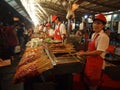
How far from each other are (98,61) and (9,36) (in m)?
8.24

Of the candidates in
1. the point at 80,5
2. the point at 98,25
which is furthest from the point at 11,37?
the point at 98,25

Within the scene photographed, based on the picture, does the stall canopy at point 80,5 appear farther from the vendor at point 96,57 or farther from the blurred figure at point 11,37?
the vendor at point 96,57

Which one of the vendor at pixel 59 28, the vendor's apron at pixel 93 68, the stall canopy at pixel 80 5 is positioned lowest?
the vendor's apron at pixel 93 68

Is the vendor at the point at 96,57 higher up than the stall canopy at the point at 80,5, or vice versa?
the stall canopy at the point at 80,5

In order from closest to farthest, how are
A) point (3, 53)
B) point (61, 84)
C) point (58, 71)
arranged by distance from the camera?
point (58, 71)
point (61, 84)
point (3, 53)

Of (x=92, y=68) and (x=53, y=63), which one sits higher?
(x=53, y=63)

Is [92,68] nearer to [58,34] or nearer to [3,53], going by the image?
[58,34]

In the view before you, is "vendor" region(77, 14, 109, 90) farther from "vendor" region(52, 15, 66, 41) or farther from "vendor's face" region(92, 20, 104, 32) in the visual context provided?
"vendor" region(52, 15, 66, 41)

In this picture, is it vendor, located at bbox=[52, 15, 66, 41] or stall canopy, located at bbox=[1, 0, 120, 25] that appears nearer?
vendor, located at bbox=[52, 15, 66, 41]

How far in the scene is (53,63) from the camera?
3406mm

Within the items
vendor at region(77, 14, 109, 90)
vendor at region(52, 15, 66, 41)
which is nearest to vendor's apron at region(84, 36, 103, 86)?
vendor at region(77, 14, 109, 90)

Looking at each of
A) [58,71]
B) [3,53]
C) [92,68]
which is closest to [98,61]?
[92,68]

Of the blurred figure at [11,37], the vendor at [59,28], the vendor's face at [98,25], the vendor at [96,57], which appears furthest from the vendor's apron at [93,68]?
the blurred figure at [11,37]

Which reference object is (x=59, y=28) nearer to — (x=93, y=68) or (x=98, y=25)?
(x=98, y=25)
